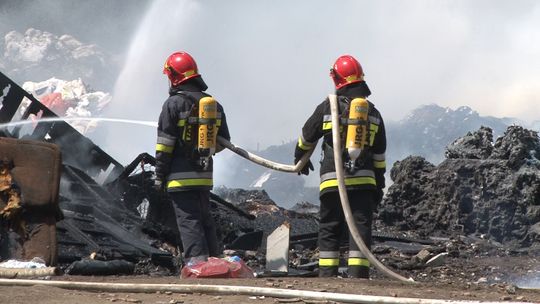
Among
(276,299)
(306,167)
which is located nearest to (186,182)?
(306,167)

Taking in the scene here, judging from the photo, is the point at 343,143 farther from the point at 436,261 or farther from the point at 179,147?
the point at 436,261

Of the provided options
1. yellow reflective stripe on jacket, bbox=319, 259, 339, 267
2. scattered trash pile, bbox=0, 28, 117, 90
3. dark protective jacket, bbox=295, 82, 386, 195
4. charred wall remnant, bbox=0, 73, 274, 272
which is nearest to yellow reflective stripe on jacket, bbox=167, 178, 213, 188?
dark protective jacket, bbox=295, 82, 386, 195

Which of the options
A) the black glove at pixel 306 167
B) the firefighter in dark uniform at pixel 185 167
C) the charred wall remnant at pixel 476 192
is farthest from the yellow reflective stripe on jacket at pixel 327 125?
the charred wall remnant at pixel 476 192

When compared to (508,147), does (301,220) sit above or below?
below

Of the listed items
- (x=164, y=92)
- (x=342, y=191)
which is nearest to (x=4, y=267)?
(x=342, y=191)

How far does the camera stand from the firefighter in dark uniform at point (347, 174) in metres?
6.25

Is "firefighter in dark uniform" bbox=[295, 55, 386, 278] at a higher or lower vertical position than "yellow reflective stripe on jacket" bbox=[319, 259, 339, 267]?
higher

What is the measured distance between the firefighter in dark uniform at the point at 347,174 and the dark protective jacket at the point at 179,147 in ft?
2.47

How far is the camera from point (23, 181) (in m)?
6.12

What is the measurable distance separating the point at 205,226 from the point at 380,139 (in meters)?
1.37

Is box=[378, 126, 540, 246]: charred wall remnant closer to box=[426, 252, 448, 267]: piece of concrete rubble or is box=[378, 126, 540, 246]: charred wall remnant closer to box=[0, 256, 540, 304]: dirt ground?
box=[426, 252, 448, 267]: piece of concrete rubble

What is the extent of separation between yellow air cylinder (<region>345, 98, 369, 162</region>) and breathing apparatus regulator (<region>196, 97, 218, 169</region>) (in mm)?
925

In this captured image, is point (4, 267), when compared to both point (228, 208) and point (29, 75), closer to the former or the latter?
point (228, 208)

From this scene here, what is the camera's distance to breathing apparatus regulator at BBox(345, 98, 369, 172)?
6184mm
